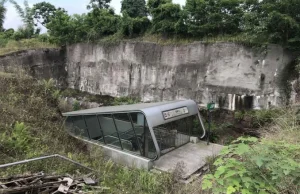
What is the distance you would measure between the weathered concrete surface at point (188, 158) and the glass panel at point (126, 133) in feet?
2.77

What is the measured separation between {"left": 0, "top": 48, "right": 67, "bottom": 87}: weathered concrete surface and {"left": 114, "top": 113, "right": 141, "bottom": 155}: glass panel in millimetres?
8466

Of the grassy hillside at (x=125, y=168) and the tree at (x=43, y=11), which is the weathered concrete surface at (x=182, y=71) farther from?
the tree at (x=43, y=11)

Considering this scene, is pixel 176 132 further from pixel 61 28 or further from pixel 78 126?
pixel 61 28

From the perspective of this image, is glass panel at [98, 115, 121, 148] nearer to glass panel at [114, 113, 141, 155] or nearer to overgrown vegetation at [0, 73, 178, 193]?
glass panel at [114, 113, 141, 155]

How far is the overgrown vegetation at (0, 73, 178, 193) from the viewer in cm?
553

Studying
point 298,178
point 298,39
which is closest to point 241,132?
point 298,39

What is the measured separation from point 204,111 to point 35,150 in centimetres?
669

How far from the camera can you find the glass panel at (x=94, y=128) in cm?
876

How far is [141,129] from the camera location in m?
7.38

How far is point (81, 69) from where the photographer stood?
15.2 m

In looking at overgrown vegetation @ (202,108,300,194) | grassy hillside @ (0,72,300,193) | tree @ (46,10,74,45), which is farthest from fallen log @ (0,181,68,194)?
tree @ (46,10,74,45)

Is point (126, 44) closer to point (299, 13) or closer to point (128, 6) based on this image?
point (128, 6)

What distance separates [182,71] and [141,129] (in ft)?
15.5

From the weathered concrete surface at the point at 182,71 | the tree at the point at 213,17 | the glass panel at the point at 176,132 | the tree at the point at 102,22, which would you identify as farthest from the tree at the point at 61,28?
the glass panel at the point at 176,132
